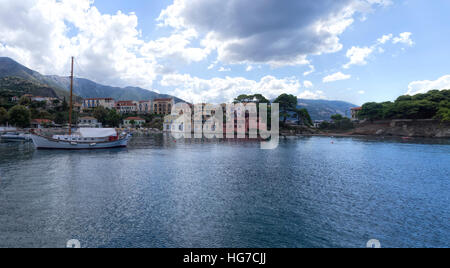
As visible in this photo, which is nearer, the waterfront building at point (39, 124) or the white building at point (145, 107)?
the waterfront building at point (39, 124)

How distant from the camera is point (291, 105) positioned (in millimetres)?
117688

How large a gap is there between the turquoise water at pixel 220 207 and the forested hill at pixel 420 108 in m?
88.9

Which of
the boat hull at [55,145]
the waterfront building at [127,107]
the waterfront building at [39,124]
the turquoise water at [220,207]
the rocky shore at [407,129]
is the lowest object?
the turquoise water at [220,207]

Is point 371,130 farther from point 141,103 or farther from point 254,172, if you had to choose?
point 141,103

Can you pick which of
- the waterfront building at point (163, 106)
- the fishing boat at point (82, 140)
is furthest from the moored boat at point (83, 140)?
the waterfront building at point (163, 106)

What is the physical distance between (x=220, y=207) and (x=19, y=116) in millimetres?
119860

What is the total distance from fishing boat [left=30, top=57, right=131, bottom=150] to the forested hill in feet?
378

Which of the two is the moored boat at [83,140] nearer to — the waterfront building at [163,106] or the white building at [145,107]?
the waterfront building at [163,106]

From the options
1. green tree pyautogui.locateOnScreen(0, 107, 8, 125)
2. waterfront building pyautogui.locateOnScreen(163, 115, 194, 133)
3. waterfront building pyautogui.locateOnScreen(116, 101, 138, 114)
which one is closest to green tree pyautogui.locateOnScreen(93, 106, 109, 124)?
waterfront building pyautogui.locateOnScreen(163, 115, 194, 133)

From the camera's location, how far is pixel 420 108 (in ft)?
339

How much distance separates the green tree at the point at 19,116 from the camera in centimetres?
9869

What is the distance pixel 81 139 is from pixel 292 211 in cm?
5178

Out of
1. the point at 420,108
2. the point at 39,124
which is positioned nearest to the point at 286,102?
the point at 420,108
